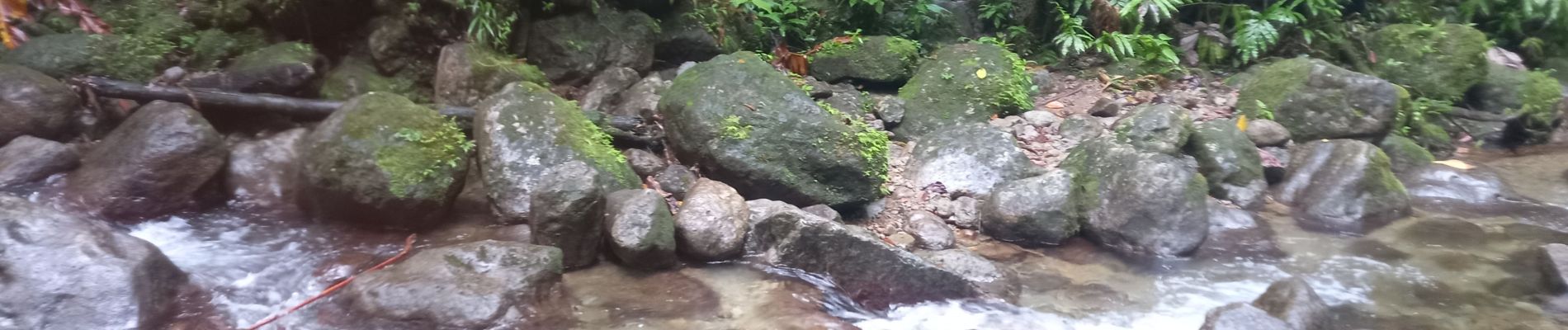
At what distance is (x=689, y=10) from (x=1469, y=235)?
5540 millimetres

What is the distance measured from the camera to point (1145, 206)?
212 inches

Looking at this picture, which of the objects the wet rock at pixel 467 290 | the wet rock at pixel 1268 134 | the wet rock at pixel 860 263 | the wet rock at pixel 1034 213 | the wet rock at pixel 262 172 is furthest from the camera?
the wet rock at pixel 1268 134

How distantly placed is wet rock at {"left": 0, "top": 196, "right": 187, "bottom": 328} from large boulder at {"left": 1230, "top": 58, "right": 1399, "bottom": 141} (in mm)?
7410

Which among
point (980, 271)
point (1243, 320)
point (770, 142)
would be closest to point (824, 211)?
point (770, 142)

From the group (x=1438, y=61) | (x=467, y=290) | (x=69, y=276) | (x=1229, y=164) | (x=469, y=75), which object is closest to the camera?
(x=69, y=276)

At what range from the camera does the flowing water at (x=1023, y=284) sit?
4301 mm

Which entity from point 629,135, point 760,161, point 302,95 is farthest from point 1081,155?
point 302,95

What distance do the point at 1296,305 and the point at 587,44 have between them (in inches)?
184

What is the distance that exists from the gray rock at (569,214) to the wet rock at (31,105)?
10.0ft

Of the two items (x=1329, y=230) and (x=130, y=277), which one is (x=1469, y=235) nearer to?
(x=1329, y=230)

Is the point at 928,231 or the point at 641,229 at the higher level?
the point at 641,229

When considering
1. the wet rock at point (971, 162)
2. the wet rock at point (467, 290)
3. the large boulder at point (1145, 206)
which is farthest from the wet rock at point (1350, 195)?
the wet rock at point (467, 290)

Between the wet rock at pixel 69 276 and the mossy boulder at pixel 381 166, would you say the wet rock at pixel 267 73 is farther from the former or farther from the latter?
the wet rock at pixel 69 276

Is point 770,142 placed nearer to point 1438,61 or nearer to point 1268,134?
point 1268,134
